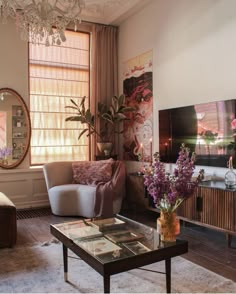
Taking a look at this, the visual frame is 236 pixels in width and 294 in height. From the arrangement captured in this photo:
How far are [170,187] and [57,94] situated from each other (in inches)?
161

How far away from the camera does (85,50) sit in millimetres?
5973

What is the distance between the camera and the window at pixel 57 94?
18.2 ft

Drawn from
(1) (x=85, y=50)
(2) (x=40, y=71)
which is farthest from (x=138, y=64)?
(2) (x=40, y=71)

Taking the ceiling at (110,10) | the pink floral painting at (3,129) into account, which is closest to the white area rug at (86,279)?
the pink floral painting at (3,129)

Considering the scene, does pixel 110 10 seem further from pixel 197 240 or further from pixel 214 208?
pixel 197 240

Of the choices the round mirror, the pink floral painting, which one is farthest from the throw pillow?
the pink floral painting

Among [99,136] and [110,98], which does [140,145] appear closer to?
[99,136]

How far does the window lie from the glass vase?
3835 mm

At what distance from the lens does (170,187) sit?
2143 mm

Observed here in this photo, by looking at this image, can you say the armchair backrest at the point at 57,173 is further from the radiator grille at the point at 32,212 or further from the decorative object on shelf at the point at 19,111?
the decorative object on shelf at the point at 19,111

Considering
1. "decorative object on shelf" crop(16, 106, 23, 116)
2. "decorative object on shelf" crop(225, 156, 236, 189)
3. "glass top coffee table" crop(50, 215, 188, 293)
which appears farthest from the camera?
"decorative object on shelf" crop(16, 106, 23, 116)

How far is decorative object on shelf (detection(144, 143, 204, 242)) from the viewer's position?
83.0 inches

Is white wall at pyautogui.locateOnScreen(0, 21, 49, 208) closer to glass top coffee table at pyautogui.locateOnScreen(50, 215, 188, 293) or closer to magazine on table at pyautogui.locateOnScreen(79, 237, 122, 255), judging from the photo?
glass top coffee table at pyautogui.locateOnScreen(50, 215, 188, 293)

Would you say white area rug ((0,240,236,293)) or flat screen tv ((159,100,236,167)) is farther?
flat screen tv ((159,100,236,167))
